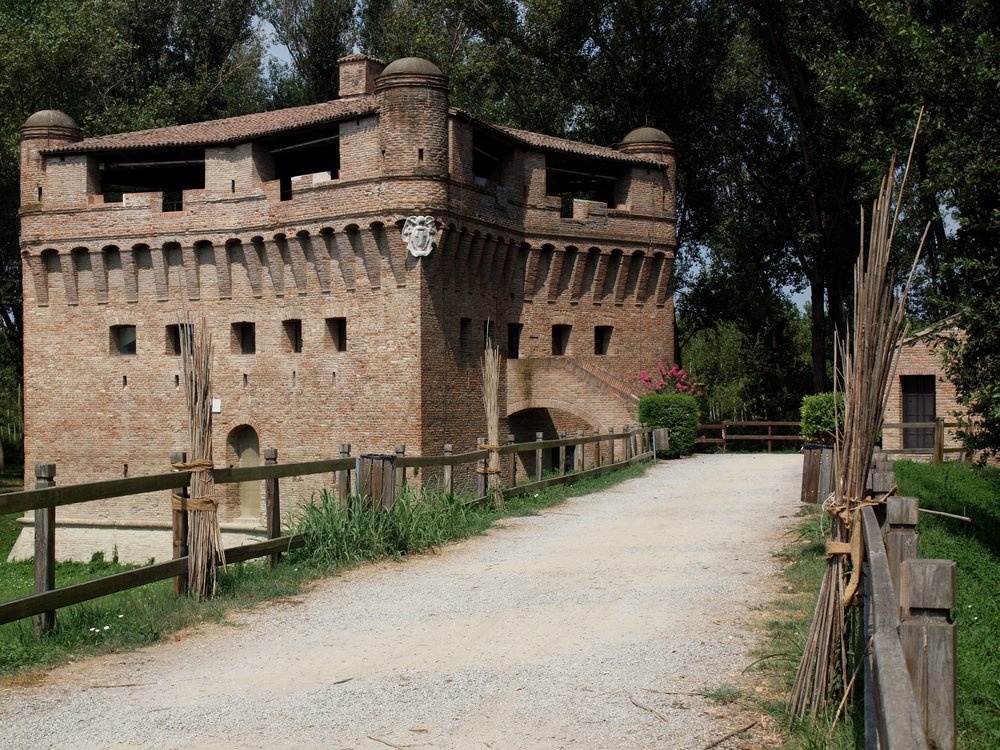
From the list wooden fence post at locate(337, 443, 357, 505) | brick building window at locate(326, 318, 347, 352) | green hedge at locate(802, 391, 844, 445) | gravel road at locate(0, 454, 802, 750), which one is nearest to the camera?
gravel road at locate(0, 454, 802, 750)

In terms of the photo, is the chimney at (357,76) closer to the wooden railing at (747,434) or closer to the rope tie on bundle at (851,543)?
the wooden railing at (747,434)

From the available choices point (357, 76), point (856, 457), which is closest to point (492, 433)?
point (856, 457)

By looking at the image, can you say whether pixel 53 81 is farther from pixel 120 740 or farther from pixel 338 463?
pixel 120 740

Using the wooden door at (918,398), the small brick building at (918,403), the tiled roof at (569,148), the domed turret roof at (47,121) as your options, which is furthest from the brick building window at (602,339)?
the domed turret roof at (47,121)

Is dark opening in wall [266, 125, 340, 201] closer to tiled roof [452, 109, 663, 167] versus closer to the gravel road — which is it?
tiled roof [452, 109, 663, 167]

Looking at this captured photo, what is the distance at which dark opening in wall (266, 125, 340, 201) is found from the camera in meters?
27.4

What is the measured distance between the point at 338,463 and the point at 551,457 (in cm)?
2063

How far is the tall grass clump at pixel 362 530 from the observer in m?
10.3

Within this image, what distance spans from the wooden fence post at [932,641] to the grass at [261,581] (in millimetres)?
5385

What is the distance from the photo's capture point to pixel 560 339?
30.8 m

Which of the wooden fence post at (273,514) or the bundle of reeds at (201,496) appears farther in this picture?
the wooden fence post at (273,514)

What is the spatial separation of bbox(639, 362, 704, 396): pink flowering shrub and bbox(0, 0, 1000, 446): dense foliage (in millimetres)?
6803

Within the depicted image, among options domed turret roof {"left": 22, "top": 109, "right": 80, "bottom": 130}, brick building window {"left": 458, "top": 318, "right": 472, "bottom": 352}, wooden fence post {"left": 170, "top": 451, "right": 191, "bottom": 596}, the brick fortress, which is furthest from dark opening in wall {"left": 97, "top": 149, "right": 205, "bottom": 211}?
wooden fence post {"left": 170, "top": 451, "right": 191, "bottom": 596}

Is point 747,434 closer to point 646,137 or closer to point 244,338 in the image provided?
point 646,137
